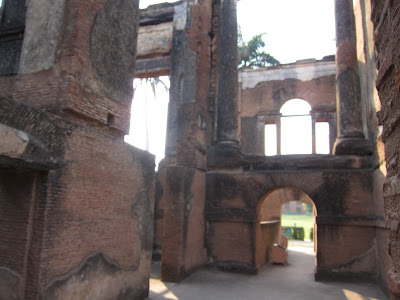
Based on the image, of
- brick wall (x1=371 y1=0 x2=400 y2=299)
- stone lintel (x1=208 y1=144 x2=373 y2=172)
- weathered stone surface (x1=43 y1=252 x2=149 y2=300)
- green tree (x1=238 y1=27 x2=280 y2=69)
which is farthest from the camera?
green tree (x1=238 y1=27 x2=280 y2=69)

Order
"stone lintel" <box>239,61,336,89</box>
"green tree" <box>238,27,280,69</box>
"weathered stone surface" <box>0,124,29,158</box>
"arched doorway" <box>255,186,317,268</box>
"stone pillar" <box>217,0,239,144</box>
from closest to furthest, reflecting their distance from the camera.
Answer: "weathered stone surface" <box>0,124,29,158</box> < "stone pillar" <box>217,0,239,144</box> < "arched doorway" <box>255,186,317,268</box> < "stone lintel" <box>239,61,336,89</box> < "green tree" <box>238,27,280,69</box>

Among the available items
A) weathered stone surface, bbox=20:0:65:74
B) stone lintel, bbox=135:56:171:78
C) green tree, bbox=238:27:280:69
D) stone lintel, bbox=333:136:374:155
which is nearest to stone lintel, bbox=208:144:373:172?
stone lintel, bbox=333:136:374:155

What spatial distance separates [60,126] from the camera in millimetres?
4312

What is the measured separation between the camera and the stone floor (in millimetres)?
6809

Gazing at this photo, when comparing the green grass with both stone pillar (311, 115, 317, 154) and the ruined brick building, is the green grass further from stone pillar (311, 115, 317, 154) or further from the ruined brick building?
the ruined brick building

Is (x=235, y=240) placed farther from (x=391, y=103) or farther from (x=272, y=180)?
(x=391, y=103)

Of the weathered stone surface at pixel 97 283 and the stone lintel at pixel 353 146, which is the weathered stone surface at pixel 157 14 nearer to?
the stone lintel at pixel 353 146

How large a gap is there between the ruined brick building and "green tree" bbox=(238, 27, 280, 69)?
12.5m

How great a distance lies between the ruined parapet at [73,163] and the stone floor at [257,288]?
1.38 meters

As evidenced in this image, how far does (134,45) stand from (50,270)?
4.09 m

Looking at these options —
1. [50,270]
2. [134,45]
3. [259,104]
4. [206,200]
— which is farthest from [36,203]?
[259,104]

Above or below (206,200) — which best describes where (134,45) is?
above

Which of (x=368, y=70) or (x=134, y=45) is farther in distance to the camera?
(x=368, y=70)

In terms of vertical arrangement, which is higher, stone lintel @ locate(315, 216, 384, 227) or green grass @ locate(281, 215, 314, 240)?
stone lintel @ locate(315, 216, 384, 227)
